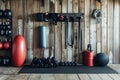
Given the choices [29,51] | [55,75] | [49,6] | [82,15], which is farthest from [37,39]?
[55,75]

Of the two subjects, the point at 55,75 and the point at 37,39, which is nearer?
the point at 55,75

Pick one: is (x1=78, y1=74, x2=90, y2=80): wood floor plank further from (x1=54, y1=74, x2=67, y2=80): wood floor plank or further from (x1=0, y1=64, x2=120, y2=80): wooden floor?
(x1=54, y1=74, x2=67, y2=80): wood floor plank

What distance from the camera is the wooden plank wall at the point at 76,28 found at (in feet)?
24.2

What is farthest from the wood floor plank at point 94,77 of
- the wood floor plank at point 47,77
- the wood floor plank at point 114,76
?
the wood floor plank at point 47,77

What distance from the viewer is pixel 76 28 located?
7418 mm

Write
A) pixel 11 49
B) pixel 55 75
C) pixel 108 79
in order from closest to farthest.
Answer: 1. pixel 108 79
2. pixel 55 75
3. pixel 11 49

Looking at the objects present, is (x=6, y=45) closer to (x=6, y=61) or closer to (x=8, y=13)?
(x=6, y=61)

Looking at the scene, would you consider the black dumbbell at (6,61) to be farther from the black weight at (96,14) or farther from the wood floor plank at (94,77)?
the black weight at (96,14)

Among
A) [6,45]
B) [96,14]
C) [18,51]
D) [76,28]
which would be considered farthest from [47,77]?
[96,14]

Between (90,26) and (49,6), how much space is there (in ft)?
4.38

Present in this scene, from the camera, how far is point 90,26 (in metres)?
7.43

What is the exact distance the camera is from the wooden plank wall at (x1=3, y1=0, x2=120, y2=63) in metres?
7.38

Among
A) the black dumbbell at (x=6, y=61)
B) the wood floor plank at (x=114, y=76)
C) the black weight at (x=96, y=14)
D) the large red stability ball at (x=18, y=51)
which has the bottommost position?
the wood floor plank at (x=114, y=76)

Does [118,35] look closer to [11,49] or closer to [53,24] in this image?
[53,24]
